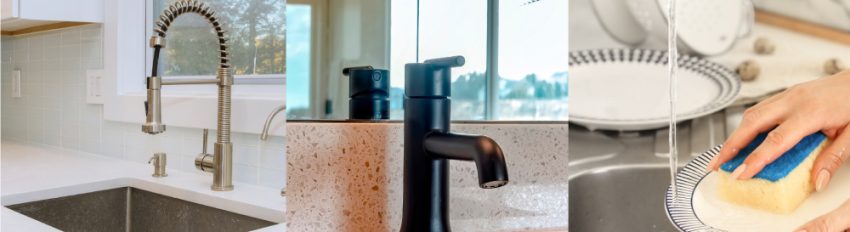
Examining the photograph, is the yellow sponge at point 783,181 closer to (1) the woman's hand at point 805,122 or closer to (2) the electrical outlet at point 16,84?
(1) the woman's hand at point 805,122

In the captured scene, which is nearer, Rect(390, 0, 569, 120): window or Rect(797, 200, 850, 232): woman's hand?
Rect(797, 200, 850, 232): woman's hand

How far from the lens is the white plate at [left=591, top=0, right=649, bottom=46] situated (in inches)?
18.0

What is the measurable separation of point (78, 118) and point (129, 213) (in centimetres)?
13

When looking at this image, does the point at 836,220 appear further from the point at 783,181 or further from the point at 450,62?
the point at 450,62

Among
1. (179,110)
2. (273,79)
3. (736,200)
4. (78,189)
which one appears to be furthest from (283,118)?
(736,200)

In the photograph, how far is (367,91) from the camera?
0.48 m

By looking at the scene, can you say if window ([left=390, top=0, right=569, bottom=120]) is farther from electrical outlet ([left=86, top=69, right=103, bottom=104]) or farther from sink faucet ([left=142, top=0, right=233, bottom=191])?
electrical outlet ([left=86, top=69, right=103, bottom=104])

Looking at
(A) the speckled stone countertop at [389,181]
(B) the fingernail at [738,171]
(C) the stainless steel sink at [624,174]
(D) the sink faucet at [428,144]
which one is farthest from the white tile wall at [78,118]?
(B) the fingernail at [738,171]

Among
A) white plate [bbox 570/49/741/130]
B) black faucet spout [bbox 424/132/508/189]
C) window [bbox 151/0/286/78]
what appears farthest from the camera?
window [bbox 151/0/286/78]

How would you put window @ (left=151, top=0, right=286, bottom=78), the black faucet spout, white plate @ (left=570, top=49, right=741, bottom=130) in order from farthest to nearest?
1. window @ (left=151, top=0, right=286, bottom=78)
2. white plate @ (left=570, top=49, right=741, bottom=130)
3. the black faucet spout

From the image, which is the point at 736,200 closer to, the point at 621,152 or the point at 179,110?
the point at 621,152

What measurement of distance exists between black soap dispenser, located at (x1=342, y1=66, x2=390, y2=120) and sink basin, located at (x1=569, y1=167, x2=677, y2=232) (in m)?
0.20

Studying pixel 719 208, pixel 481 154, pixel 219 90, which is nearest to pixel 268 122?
pixel 219 90

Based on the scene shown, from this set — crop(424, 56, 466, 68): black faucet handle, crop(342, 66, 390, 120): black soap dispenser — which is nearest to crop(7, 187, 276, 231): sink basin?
crop(342, 66, 390, 120): black soap dispenser
